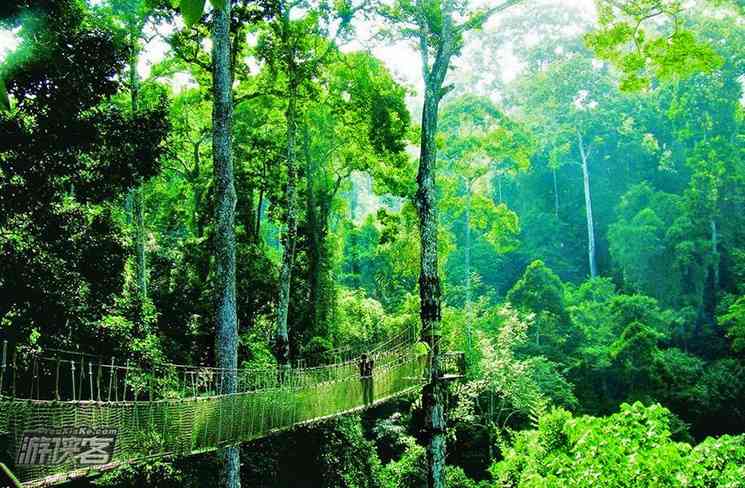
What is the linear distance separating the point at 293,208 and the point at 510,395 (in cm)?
537

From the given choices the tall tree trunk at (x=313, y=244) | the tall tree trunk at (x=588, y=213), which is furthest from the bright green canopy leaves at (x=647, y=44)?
the tall tree trunk at (x=588, y=213)

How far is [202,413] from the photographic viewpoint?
4000 mm

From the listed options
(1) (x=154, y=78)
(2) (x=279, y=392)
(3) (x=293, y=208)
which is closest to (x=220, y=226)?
(2) (x=279, y=392)

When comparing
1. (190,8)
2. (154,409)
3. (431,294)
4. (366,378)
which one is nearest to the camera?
(190,8)

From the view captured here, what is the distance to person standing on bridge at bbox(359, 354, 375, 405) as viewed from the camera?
5.82 m

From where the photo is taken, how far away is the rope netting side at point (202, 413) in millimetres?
3004

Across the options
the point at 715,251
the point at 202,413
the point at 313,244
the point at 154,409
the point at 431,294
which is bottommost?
the point at 202,413

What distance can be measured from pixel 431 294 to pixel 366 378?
1.57 m

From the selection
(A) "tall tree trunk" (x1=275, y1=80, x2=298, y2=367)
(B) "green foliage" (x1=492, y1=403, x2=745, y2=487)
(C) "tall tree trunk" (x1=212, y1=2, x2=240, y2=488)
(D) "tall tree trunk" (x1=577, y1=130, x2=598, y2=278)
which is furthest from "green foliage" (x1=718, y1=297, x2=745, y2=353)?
(C) "tall tree trunk" (x1=212, y1=2, x2=240, y2=488)

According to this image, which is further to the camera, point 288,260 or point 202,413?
point 288,260

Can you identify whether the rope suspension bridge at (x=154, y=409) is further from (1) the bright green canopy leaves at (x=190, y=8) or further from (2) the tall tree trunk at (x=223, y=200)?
(1) the bright green canopy leaves at (x=190, y=8)

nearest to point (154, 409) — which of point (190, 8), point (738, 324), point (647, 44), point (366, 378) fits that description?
point (366, 378)

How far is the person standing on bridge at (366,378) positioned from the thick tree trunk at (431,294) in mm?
1257

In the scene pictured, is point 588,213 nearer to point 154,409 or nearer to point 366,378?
point 366,378
